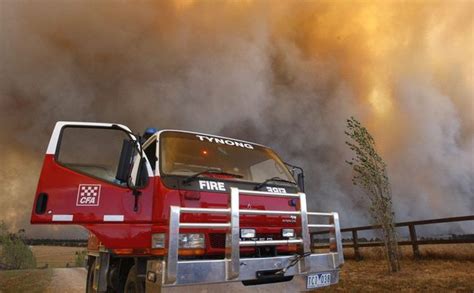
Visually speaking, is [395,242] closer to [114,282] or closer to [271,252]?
[271,252]

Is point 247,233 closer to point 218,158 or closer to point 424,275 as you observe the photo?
point 218,158

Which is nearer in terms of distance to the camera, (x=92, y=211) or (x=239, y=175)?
(x=92, y=211)

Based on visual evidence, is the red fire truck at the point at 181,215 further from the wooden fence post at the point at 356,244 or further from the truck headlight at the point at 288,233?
the wooden fence post at the point at 356,244

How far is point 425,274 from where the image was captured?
7.98m

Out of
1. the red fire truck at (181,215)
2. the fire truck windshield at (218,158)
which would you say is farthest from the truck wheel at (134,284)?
the fire truck windshield at (218,158)

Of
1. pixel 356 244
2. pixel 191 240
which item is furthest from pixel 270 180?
pixel 356 244

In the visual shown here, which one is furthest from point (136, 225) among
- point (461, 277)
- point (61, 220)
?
point (461, 277)

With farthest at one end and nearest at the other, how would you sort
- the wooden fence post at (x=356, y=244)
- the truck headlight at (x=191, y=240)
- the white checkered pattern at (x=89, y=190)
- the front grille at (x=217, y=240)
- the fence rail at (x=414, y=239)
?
the wooden fence post at (x=356, y=244), the fence rail at (x=414, y=239), the white checkered pattern at (x=89, y=190), the front grille at (x=217, y=240), the truck headlight at (x=191, y=240)

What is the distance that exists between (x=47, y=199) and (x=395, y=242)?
368 inches

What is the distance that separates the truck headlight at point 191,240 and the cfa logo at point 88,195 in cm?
128

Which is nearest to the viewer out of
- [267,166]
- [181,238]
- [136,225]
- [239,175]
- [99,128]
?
[181,238]

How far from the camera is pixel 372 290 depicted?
6.73 meters

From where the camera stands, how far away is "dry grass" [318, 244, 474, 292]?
6469mm

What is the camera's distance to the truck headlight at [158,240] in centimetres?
342
